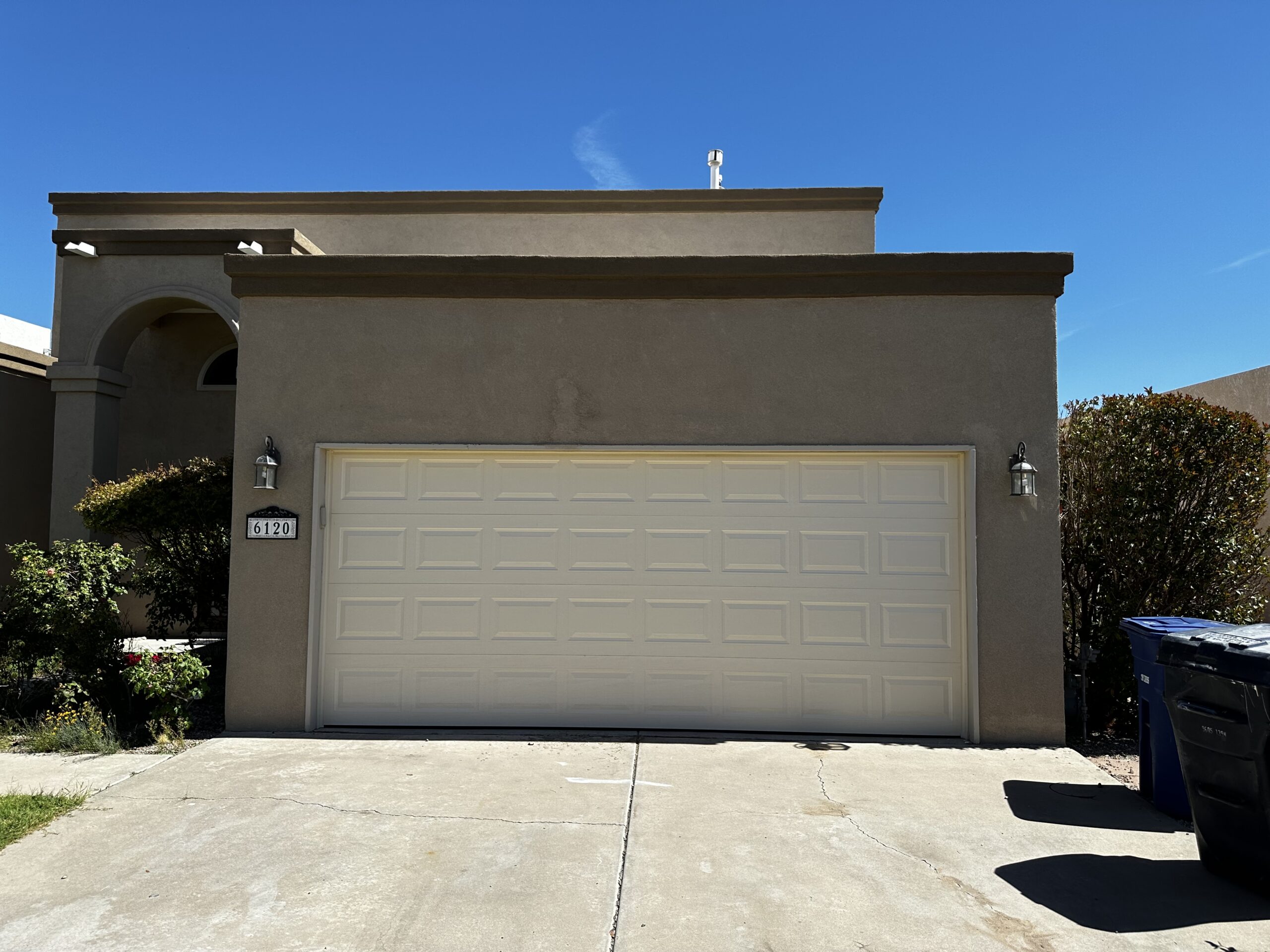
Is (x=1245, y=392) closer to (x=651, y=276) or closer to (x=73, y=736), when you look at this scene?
(x=651, y=276)

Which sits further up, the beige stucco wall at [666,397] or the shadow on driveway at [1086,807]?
the beige stucco wall at [666,397]

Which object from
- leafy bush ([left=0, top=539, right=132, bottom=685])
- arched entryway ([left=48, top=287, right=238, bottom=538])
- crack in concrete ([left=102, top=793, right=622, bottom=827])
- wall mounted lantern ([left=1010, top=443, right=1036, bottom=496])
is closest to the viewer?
crack in concrete ([left=102, top=793, right=622, bottom=827])

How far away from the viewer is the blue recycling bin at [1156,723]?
5262 mm

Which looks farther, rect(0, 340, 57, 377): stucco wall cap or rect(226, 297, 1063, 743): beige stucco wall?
rect(0, 340, 57, 377): stucco wall cap

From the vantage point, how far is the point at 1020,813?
5242 millimetres

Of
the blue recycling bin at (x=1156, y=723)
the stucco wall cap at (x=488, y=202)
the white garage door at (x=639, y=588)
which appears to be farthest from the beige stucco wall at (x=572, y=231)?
the blue recycling bin at (x=1156, y=723)

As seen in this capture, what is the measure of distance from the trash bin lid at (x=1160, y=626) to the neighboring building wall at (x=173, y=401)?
10.7 metres

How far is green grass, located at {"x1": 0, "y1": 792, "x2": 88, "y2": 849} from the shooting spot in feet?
15.8

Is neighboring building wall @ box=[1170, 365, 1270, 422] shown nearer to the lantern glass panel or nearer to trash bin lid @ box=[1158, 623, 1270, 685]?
trash bin lid @ box=[1158, 623, 1270, 685]

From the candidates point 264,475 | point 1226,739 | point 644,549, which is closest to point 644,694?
point 644,549

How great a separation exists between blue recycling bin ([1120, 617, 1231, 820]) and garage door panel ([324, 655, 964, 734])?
1487 millimetres

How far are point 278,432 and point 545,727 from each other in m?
3.17

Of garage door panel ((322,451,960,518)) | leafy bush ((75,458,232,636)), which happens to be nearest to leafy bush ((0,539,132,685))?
leafy bush ((75,458,232,636))

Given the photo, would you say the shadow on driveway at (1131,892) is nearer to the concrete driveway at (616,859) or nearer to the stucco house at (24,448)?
the concrete driveway at (616,859)
